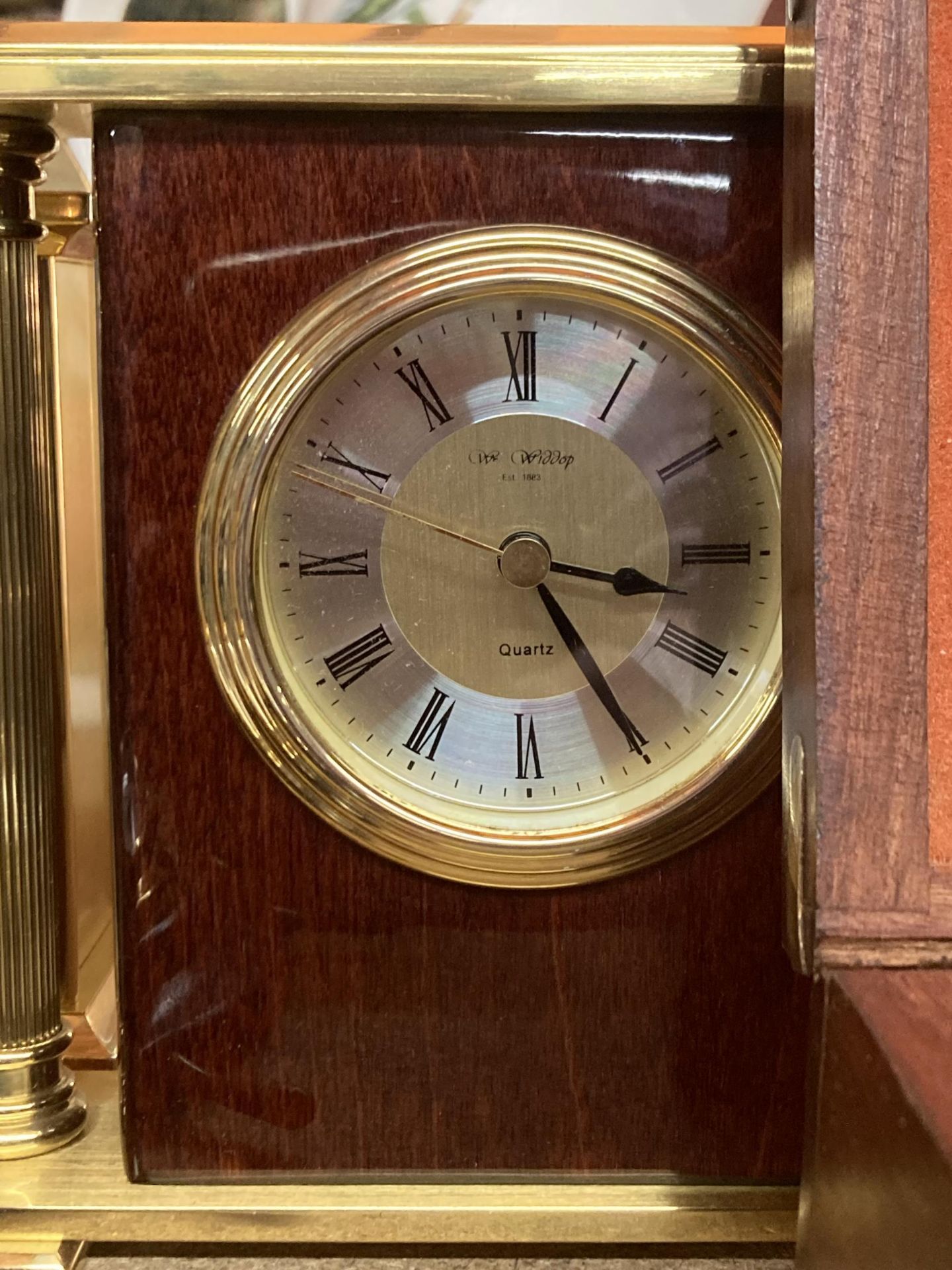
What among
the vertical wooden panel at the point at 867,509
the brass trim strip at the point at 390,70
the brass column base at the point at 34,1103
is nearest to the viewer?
the vertical wooden panel at the point at 867,509

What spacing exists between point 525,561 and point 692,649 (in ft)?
0.43

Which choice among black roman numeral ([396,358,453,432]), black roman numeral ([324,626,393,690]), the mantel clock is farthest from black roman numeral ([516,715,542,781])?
black roman numeral ([396,358,453,432])

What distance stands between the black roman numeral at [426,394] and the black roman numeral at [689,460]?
0.15 m

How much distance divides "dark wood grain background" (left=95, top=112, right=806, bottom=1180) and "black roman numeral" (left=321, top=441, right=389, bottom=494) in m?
0.07

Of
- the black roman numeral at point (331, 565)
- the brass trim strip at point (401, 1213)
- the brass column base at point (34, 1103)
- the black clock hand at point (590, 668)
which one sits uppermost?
the black roman numeral at point (331, 565)

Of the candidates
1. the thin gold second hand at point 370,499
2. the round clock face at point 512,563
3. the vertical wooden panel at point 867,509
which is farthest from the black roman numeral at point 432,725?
the vertical wooden panel at point 867,509

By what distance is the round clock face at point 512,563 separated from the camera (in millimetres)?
831

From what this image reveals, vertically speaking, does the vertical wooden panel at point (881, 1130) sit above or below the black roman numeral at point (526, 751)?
below

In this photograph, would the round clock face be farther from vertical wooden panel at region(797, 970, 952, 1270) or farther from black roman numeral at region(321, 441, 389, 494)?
vertical wooden panel at region(797, 970, 952, 1270)

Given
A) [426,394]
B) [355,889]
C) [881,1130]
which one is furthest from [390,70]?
[881,1130]

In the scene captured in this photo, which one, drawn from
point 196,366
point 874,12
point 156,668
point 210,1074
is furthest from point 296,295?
point 210,1074

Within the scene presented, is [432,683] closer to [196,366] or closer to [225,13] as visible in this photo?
[196,366]

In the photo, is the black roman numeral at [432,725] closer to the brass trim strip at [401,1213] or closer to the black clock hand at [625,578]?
the black clock hand at [625,578]

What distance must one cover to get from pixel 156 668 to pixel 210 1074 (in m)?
0.28
